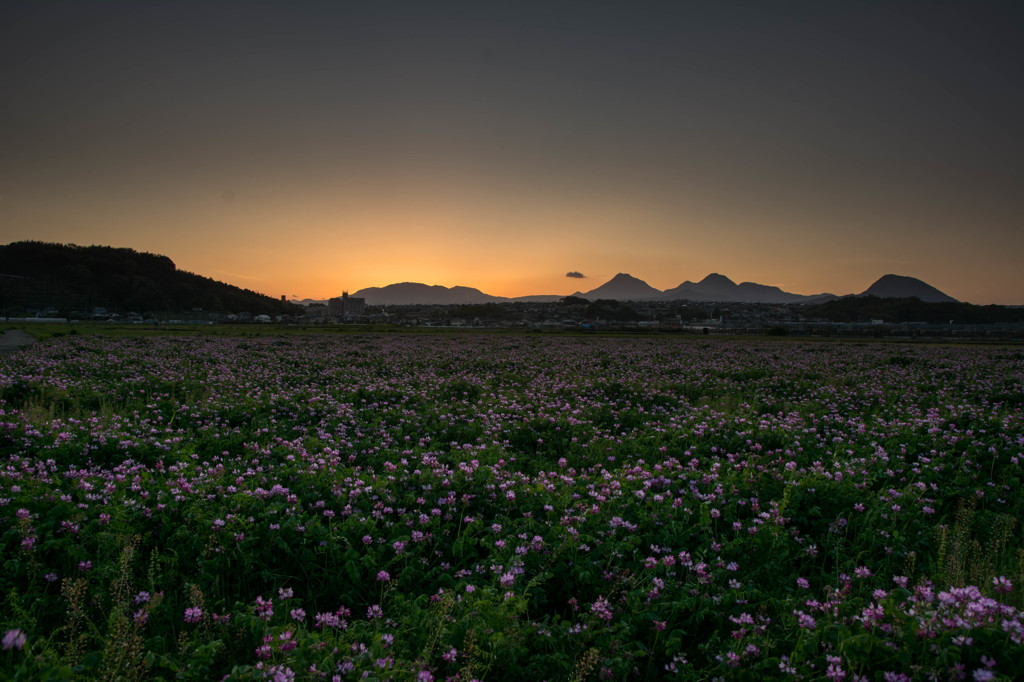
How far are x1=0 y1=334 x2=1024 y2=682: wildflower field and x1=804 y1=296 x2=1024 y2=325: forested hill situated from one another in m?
165

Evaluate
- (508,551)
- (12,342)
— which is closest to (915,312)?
(508,551)

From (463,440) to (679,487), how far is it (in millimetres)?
4690

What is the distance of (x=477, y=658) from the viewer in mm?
3336

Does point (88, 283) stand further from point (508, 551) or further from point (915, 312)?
point (915, 312)

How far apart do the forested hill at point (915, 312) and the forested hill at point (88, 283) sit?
240 m

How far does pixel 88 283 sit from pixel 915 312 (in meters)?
288

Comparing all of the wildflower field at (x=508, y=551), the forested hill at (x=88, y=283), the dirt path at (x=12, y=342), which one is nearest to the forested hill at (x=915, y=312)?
the wildflower field at (x=508, y=551)

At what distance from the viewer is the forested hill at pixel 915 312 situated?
13488cm

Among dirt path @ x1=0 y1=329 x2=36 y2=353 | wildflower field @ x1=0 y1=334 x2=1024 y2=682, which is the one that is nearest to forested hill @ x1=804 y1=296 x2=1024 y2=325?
wildflower field @ x1=0 y1=334 x2=1024 y2=682

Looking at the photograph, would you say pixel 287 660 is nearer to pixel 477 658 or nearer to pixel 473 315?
pixel 477 658

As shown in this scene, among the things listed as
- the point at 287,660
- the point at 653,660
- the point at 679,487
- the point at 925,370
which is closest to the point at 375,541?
the point at 287,660

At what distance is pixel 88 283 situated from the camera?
542 feet

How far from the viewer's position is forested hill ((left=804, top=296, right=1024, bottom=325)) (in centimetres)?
13488

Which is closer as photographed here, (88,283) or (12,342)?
(12,342)
